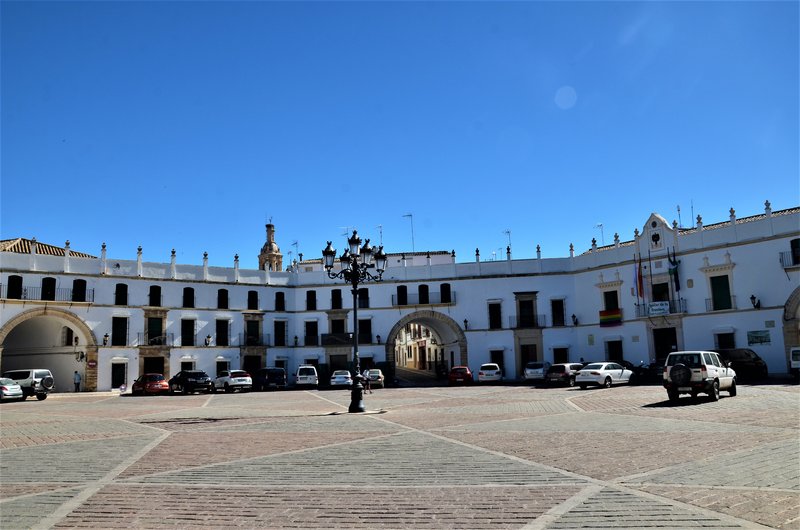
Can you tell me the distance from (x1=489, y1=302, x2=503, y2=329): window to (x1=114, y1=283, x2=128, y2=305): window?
83.4 ft

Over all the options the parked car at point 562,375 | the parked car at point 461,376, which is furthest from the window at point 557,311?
the parked car at point 562,375

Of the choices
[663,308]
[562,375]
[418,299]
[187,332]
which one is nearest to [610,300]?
[663,308]

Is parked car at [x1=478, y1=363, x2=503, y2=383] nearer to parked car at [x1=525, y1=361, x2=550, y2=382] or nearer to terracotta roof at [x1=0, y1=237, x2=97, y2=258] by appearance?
parked car at [x1=525, y1=361, x2=550, y2=382]

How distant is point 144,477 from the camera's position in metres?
9.14

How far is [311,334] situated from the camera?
48594mm

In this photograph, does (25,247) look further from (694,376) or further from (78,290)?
(694,376)

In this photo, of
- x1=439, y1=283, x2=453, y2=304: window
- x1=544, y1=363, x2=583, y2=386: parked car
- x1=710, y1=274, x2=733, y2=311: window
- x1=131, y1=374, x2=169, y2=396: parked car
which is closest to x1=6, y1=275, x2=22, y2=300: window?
x1=131, y1=374, x2=169, y2=396: parked car

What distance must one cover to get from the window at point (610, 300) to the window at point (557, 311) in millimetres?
3463

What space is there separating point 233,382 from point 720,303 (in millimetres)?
28631

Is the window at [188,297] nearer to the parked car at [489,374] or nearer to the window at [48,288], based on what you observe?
the window at [48,288]

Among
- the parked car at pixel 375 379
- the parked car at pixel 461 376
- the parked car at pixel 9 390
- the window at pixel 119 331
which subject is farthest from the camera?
the window at pixel 119 331

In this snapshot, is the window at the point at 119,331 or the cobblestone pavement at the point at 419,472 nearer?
the cobblestone pavement at the point at 419,472

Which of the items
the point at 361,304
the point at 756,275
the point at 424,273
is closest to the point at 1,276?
the point at 361,304

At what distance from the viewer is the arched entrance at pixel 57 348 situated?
133 feet
